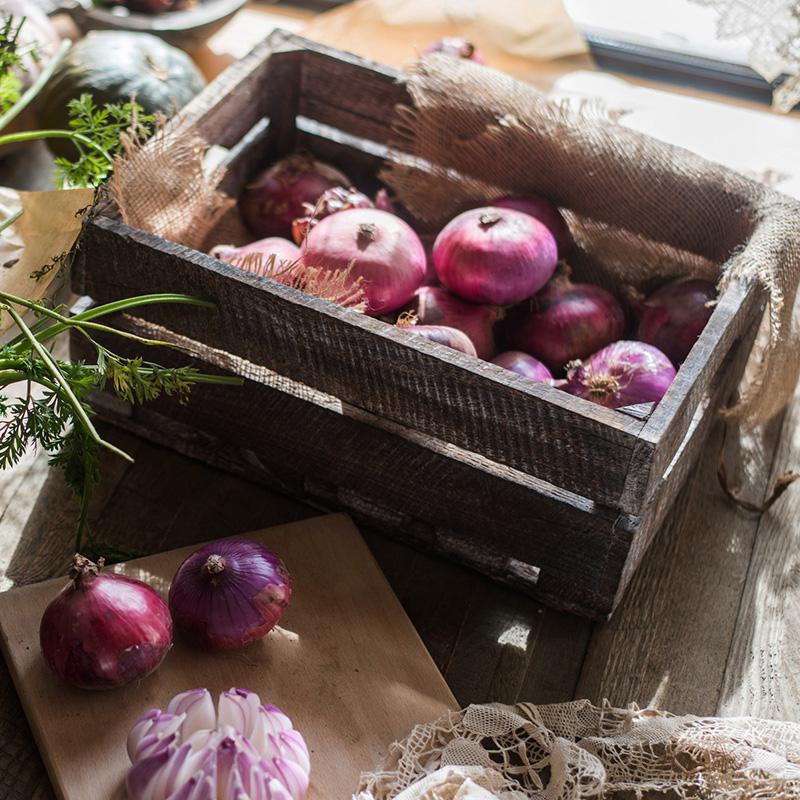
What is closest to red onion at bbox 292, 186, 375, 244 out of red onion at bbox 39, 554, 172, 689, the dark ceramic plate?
red onion at bbox 39, 554, 172, 689

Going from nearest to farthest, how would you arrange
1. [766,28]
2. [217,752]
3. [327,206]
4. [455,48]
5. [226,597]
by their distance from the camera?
[217,752]
[226,597]
[327,206]
[766,28]
[455,48]

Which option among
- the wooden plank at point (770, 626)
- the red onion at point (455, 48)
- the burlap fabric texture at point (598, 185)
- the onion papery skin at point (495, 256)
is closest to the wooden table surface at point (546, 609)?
the wooden plank at point (770, 626)

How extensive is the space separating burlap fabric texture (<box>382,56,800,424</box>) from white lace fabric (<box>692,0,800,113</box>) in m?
0.30

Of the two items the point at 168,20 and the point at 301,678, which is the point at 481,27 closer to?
the point at 168,20

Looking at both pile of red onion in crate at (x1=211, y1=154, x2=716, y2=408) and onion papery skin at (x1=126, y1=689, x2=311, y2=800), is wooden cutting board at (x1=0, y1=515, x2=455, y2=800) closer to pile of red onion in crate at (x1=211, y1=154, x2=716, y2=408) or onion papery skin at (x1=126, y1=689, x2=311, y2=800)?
onion papery skin at (x1=126, y1=689, x2=311, y2=800)

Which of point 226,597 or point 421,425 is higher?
point 421,425

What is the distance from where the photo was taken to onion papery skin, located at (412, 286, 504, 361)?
1056mm

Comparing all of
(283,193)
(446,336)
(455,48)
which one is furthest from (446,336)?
(455,48)

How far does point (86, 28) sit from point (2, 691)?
100 cm

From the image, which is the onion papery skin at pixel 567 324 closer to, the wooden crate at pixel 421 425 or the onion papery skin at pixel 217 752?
the wooden crate at pixel 421 425

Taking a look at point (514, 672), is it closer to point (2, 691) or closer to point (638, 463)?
point (638, 463)

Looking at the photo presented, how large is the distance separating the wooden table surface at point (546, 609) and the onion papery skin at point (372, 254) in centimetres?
23

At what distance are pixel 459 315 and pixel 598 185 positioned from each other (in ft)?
0.71

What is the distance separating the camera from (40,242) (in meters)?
1.03
